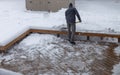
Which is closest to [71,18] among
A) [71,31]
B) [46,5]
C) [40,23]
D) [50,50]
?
[71,31]

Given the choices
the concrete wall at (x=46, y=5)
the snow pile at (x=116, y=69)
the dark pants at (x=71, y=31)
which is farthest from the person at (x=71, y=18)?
the concrete wall at (x=46, y=5)

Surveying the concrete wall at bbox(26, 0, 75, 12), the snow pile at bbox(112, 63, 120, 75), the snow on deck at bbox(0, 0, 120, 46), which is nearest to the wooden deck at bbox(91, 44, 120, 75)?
the snow pile at bbox(112, 63, 120, 75)

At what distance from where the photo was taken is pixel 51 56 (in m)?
8.27

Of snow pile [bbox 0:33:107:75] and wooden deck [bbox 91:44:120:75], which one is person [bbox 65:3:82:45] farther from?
wooden deck [bbox 91:44:120:75]

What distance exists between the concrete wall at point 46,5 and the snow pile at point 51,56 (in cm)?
593

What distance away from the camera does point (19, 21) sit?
12.5m

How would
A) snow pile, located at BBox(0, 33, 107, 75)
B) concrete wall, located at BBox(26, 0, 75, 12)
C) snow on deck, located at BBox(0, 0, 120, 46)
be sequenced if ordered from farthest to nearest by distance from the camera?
concrete wall, located at BBox(26, 0, 75, 12) → snow on deck, located at BBox(0, 0, 120, 46) → snow pile, located at BBox(0, 33, 107, 75)

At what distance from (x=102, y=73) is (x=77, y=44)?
9.30 ft

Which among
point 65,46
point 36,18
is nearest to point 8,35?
point 65,46

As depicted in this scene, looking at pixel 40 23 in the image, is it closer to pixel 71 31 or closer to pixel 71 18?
pixel 71 31

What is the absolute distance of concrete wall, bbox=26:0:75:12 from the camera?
15.9m

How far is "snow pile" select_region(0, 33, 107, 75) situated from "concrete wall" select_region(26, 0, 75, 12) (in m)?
5.93

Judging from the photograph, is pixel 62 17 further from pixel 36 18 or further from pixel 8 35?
pixel 8 35

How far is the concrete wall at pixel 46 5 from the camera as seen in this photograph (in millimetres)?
15862
